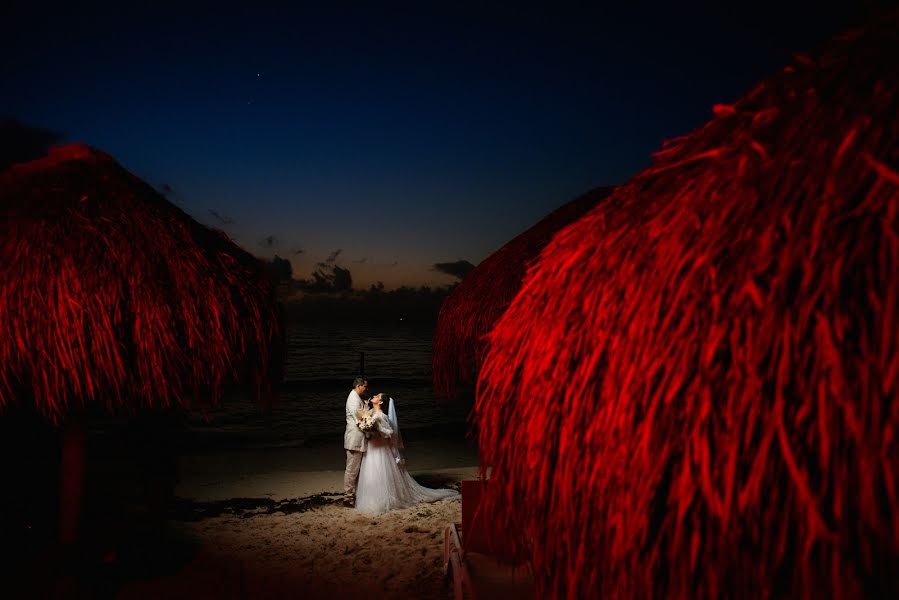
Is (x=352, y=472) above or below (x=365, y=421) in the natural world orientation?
below

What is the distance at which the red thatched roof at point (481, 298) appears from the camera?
17.6 ft

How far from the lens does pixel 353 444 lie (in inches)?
283

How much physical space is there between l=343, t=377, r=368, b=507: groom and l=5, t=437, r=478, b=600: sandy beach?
0.27m

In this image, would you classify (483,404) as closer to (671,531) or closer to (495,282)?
(671,531)

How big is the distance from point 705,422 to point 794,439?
0.16 m

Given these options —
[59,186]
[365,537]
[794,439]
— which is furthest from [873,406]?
[365,537]

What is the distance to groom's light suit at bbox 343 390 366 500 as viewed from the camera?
7203mm

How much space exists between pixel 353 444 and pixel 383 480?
724 millimetres

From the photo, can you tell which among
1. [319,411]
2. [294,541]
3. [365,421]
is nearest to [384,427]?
[365,421]

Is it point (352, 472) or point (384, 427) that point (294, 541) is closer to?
point (352, 472)

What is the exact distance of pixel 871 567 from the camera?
0.82 meters

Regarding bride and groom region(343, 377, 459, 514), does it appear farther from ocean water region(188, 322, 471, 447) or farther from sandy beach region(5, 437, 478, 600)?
ocean water region(188, 322, 471, 447)

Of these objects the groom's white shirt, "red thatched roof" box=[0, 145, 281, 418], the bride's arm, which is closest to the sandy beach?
the groom's white shirt

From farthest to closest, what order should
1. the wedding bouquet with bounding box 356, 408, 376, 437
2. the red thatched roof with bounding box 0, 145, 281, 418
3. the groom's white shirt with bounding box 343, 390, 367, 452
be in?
1. the groom's white shirt with bounding box 343, 390, 367, 452
2. the wedding bouquet with bounding box 356, 408, 376, 437
3. the red thatched roof with bounding box 0, 145, 281, 418
